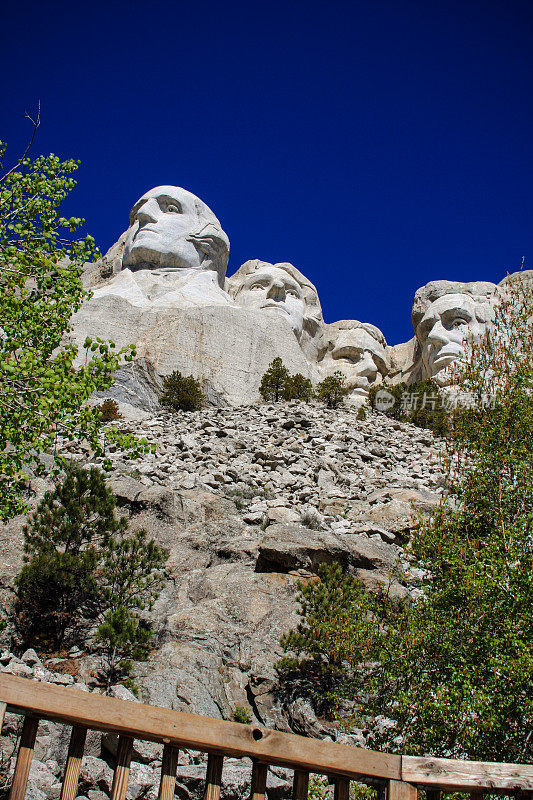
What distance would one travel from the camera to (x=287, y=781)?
23.1ft

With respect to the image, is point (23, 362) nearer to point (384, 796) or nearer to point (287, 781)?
point (287, 781)

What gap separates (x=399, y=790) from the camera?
332 centimetres

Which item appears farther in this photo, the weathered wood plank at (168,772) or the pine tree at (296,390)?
the pine tree at (296,390)

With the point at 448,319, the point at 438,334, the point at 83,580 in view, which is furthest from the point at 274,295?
the point at 83,580

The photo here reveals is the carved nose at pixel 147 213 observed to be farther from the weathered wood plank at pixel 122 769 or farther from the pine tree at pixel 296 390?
the weathered wood plank at pixel 122 769

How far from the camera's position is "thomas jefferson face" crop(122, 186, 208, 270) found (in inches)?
1647

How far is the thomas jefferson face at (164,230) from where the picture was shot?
4184 centimetres

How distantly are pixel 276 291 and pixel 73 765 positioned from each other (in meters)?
47.3

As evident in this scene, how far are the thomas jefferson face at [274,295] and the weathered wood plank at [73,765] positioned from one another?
44.8 m

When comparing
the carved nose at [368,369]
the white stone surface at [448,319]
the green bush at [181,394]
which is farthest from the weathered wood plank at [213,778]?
the carved nose at [368,369]

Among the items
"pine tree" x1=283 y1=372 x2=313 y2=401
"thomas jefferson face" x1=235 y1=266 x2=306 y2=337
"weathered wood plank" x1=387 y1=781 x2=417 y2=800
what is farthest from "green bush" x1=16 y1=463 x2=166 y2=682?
"thomas jefferson face" x1=235 y1=266 x2=306 y2=337

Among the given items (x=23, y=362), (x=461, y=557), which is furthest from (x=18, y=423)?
(x=461, y=557)

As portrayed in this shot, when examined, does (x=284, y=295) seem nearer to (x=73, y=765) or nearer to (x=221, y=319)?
(x=221, y=319)

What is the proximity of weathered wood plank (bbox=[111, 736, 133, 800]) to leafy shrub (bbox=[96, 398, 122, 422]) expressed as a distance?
919 inches
